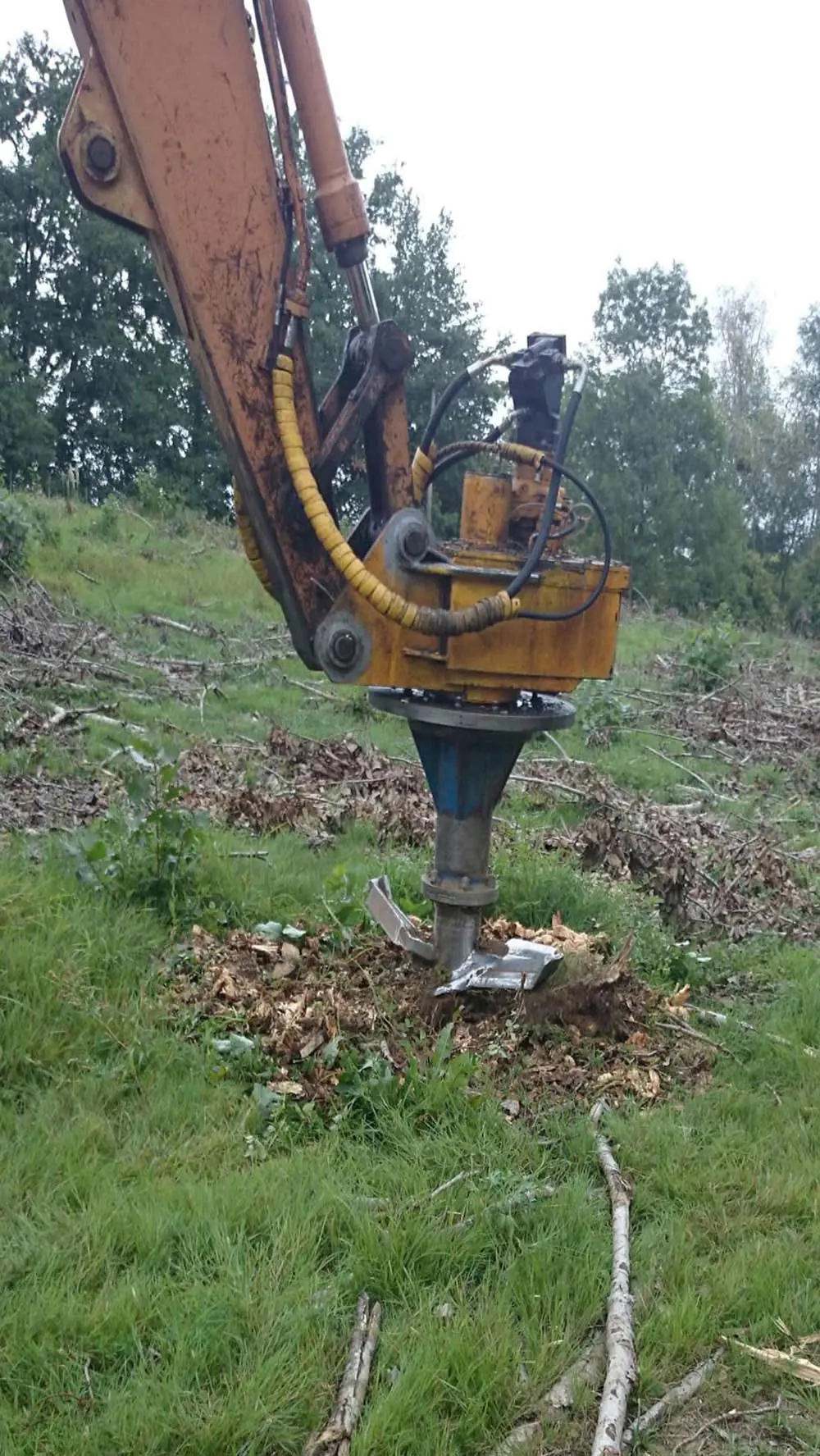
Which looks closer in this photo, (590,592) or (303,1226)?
(303,1226)

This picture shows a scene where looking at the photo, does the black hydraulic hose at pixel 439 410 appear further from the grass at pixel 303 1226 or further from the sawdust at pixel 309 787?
the sawdust at pixel 309 787

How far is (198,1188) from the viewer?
2.90m

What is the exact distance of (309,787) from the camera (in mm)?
6793

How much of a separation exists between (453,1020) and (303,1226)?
41.8 inches

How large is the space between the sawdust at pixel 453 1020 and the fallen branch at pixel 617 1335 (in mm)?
407

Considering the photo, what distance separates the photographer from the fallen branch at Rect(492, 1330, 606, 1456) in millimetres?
2330

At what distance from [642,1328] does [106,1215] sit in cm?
127

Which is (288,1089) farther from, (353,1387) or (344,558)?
(344,558)

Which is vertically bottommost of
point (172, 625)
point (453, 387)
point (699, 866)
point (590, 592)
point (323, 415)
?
point (699, 866)

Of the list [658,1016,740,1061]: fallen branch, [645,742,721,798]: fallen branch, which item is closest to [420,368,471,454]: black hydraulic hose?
[658,1016,740,1061]: fallen branch

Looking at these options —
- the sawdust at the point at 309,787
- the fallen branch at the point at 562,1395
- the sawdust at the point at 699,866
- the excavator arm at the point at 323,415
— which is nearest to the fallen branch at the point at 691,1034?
the excavator arm at the point at 323,415

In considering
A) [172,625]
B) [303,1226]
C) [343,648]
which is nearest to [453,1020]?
[303,1226]

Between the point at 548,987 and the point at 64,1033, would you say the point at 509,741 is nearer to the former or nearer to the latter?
the point at 548,987

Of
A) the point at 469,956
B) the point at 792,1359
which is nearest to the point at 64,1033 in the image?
the point at 469,956
